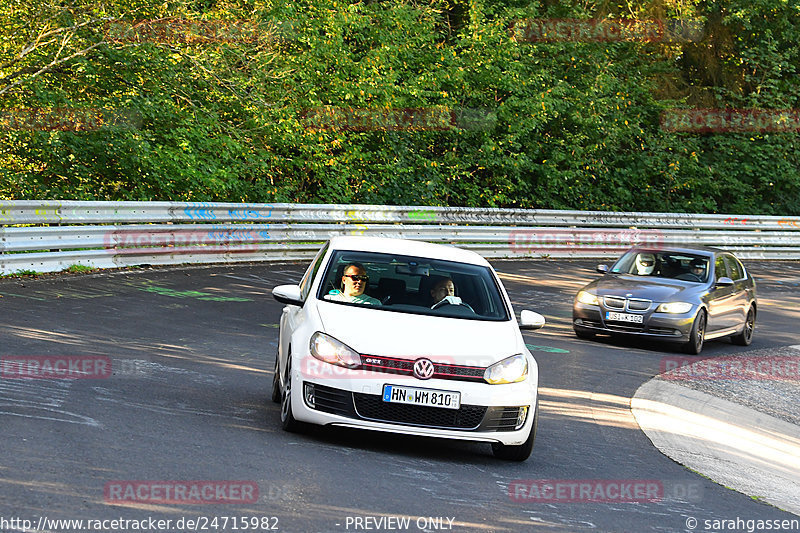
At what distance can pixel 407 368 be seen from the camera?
25.1 ft

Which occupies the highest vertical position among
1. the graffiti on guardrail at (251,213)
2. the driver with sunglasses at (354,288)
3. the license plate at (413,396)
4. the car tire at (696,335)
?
the driver with sunglasses at (354,288)

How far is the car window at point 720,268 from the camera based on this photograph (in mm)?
16703

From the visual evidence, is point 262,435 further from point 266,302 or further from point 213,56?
point 213,56

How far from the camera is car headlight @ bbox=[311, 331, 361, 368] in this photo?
7.69 m

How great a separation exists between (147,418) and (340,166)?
1921 centimetres

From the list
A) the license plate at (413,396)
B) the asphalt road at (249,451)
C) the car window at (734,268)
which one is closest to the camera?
Result: the asphalt road at (249,451)

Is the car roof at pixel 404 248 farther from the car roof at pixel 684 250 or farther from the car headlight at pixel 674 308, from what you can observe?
the car roof at pixel 684 250

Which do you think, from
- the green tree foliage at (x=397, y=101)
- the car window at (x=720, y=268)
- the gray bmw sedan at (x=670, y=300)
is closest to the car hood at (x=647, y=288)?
the gray bmw sedan at (x=670, y=300)

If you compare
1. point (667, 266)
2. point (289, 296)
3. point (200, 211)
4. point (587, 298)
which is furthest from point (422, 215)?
point (289, 296)

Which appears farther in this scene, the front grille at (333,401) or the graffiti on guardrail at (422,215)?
the graffiti on guardrail at (422,215)

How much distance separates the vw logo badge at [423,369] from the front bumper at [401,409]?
0.04 metres

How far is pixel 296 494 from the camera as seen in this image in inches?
246

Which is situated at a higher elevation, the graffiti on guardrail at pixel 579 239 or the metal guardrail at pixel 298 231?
the metal guardrail at pixel 298 231

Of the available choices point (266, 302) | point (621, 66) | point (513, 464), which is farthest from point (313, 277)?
point (621, 66)
